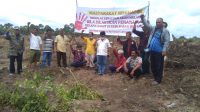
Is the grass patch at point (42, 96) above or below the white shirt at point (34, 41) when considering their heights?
below

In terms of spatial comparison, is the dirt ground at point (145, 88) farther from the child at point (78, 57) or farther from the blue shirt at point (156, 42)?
the blue shirt at point (156, 42)

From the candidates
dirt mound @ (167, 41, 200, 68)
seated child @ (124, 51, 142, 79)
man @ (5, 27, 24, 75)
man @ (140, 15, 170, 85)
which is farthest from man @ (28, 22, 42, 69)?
man @ (140, 15, 170, 85)

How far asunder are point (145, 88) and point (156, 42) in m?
1.28

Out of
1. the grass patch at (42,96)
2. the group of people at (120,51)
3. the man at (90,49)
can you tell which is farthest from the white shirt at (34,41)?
the grass patch at (42,96)

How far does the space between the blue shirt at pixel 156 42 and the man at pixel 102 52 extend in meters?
2.31

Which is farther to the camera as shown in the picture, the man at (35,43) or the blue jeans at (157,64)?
the man at (35,43)

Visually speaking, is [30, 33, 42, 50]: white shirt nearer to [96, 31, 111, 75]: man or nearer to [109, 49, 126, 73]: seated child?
[96, 31, 111, 75]: man

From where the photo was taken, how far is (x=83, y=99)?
9.76 metres

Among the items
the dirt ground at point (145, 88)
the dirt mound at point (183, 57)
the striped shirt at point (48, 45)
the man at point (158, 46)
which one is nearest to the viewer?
the dirt ground at point (145, 88)

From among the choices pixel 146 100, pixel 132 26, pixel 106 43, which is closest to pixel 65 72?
pixel 106 43

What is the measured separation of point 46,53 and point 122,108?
5626mm

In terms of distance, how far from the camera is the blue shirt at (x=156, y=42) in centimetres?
1034

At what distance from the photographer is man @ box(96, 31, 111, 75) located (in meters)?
12.4

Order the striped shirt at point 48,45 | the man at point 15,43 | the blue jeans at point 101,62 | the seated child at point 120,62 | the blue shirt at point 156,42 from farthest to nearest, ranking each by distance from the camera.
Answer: the striped shirt at point 48,45 → the man at point 15,43 → the blue jeans at point 101,62 → the seated child at point 120,62 → the blue shirt at point 156,42
